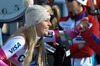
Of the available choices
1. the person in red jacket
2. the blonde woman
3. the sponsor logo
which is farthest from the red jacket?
the sponsor logo

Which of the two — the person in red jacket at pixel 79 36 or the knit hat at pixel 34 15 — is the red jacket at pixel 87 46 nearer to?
the person in red jacket at pixel 79 36

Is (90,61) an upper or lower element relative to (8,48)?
lower

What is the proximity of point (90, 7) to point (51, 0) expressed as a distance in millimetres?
737

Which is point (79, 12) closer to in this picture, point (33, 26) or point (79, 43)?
point (79, 43)

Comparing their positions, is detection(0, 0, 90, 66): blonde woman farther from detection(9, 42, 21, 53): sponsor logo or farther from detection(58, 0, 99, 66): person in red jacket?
detection(58, 0, 99, 66): person in red jacket

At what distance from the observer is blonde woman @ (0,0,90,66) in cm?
279

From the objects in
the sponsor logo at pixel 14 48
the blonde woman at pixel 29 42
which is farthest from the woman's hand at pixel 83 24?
the sponsor logo at pixel 14 48

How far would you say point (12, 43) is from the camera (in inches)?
109

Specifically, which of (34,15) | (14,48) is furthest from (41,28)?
(14,48)

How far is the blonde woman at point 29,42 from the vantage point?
2789 mm

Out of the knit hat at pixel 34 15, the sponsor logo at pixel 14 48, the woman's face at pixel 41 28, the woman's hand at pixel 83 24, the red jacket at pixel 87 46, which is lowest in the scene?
the red jacket at pixel 87 46

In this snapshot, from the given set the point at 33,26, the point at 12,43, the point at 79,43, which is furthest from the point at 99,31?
the point at 12,43

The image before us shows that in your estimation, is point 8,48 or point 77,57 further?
point 77,57

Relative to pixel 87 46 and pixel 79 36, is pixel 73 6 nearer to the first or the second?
pixel 79 36
